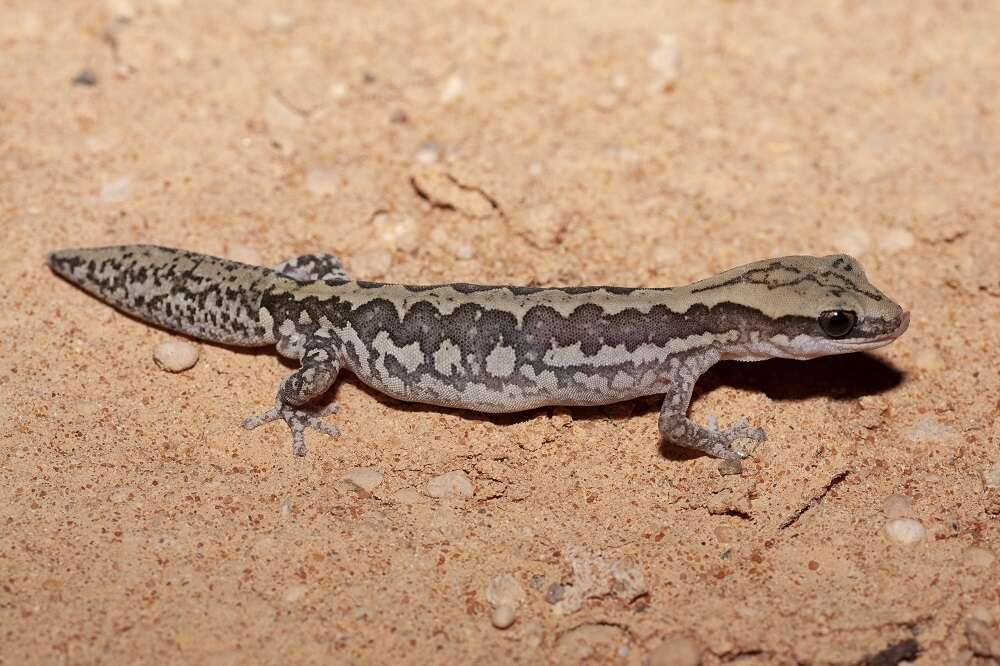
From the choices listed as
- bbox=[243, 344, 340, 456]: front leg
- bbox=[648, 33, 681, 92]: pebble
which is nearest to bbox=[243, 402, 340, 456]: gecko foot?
bbox=[243, 344, 340, 456]: front leg

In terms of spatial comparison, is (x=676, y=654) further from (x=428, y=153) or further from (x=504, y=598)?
(x=428, y=153)

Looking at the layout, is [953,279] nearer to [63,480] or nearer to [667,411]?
[667,411]

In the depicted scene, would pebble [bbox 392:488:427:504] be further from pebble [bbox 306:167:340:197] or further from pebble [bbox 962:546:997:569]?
pebble [bbox 962:546:997:569]

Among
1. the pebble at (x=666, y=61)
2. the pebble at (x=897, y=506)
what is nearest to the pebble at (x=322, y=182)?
the pebble at (x=666, y=61)

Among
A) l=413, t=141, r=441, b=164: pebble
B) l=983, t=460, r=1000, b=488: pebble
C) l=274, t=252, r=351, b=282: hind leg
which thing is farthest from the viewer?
l=413, t=141, r=441, b=164: pebble

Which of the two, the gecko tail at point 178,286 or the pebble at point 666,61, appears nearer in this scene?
the gecko tail at point 178,286

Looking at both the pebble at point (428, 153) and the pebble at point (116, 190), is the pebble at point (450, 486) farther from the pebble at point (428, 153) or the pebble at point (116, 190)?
the pebble at point (116, 190)
